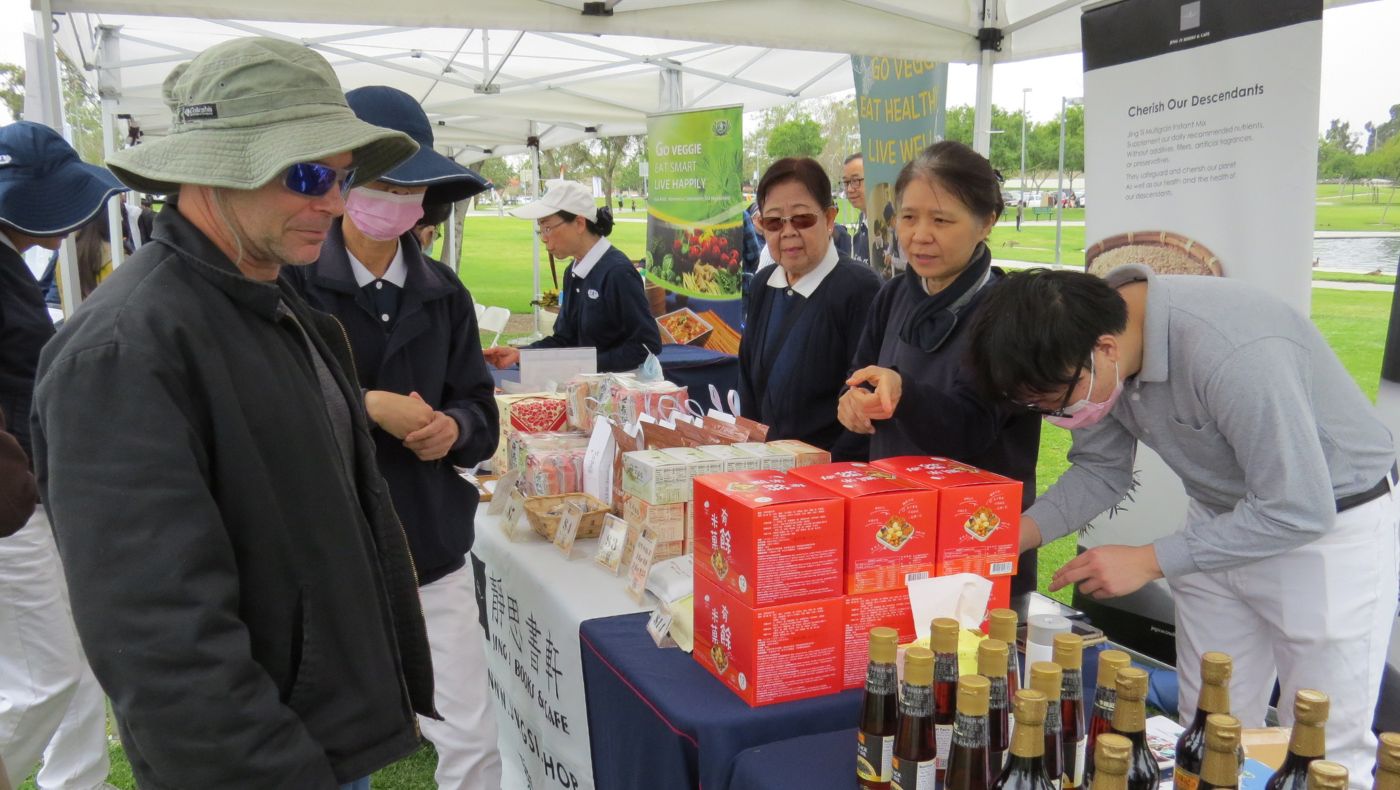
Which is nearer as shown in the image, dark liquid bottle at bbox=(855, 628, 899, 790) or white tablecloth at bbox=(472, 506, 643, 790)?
dark liquid bottle at bbox=(855, 628, 899, 790)

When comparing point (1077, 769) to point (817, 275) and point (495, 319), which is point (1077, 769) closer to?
point (817, 275)

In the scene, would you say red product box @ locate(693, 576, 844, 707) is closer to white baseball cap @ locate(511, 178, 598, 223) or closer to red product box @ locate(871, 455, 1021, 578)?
red product box @ locate(871, 455, 1021, 578)

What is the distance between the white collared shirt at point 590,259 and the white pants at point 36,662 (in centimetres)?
213

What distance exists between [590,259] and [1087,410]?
260 centimetres

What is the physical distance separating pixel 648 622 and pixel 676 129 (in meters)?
5.02

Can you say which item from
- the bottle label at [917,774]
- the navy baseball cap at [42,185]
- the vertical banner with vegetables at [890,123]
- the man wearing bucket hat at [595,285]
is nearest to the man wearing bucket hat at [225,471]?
the bottle label at [917,774]

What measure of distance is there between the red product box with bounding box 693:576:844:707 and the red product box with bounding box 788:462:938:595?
0.26 feet

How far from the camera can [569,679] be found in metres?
1.99

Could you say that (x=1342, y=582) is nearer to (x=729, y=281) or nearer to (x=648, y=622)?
(x=648, y=622)

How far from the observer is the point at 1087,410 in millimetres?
1656

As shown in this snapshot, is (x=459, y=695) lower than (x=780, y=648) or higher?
lower

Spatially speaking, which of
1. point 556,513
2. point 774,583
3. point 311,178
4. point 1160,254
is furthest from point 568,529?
point 1160,254

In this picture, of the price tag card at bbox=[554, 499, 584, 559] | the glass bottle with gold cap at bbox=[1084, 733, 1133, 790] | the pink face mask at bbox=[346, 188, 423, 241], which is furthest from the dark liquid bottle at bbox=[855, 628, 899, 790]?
the pink face mask at bbox=[346, 188, 423, 241]

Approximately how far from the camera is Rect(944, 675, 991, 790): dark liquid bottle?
3.18ft
